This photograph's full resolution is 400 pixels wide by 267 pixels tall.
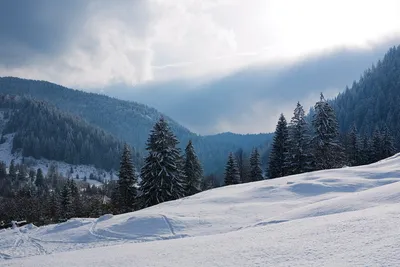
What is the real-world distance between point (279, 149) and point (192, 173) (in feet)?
38.5

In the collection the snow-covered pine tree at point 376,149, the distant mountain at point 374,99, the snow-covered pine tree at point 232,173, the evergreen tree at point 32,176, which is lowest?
the snow-covered pine tree at point 232,173

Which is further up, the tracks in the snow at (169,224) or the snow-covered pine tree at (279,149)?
the snow-covered pine tree at (279,149)

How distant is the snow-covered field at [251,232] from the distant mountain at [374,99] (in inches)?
4660

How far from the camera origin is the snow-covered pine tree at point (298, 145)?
38.8 meters

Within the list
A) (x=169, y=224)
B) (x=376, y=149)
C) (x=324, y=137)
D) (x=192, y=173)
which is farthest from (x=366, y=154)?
(x=169, y=224)

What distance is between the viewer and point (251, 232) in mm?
10695

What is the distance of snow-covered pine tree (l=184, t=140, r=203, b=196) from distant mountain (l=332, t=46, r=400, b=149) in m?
103

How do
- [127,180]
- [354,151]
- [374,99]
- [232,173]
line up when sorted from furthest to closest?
1. [374,99]
2. [354,151]
3. [232,173]
4. [127,180]

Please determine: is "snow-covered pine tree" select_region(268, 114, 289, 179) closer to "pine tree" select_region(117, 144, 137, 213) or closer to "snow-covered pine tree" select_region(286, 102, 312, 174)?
"snow-covered pine tree" select_region(286, 102, 312, 174)

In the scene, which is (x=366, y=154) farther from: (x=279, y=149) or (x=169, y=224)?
(x=169, y=224)

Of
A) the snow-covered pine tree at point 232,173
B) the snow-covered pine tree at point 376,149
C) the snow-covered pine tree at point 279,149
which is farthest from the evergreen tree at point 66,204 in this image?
the snow-covered pine tree at point 376,149

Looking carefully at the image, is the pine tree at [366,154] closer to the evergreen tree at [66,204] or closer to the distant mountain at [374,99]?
the evergreen tree at [66,204]

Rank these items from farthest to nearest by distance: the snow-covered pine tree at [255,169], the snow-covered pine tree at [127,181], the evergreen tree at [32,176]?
the evergreen tree at [32,176], the snow-covered pine tree at [255,169], the snow-covered pine tree at [127,181]

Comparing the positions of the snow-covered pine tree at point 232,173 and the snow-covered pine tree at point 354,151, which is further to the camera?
the snow-covered pine tree at point 354,151
